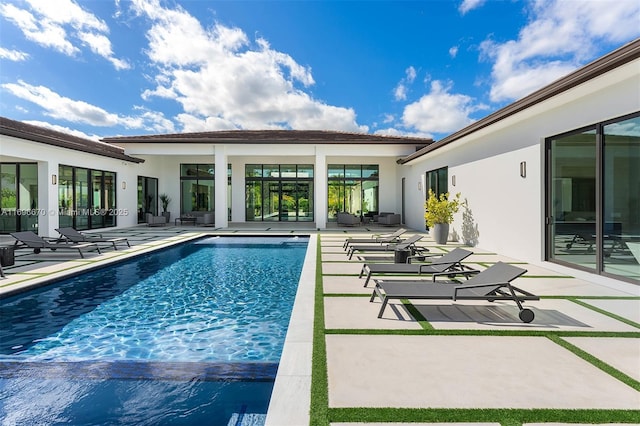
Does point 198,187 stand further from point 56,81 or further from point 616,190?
point 616,190

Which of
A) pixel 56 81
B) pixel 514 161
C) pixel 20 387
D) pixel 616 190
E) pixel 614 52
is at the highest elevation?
pixel 56 81

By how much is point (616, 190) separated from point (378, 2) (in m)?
10.2

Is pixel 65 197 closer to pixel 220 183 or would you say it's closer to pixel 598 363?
pixel 220 183

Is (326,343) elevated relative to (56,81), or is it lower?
lower

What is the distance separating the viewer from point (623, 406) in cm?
242

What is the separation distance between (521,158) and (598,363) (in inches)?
261

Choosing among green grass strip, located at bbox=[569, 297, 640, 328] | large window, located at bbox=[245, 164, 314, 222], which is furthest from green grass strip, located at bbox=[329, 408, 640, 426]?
large window, located at bbox=[245, 164, 314, 222]

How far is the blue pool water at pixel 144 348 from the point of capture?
8.96 feet

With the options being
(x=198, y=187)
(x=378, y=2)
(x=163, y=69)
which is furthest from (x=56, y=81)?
(x=378, y=2)

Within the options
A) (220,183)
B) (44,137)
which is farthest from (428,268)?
(44,137)

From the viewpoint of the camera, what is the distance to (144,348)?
3.93 metres

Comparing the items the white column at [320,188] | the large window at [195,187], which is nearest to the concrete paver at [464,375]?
the white column at [320,188]

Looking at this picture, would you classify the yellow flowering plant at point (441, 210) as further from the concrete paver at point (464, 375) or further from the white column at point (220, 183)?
the white column at point (220, 183)

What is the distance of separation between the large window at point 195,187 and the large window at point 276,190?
2705mm
